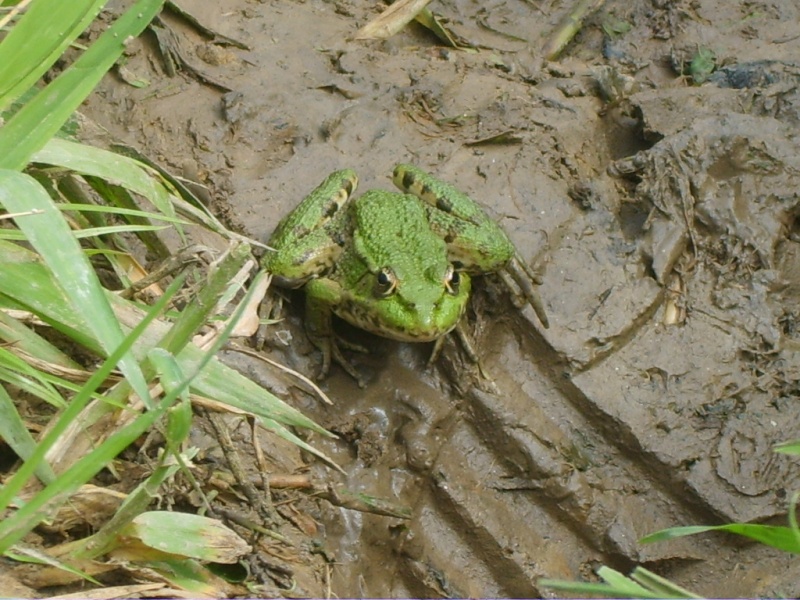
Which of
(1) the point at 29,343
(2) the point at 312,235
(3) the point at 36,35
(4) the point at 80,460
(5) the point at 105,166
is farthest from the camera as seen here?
(2) the point at 312,235

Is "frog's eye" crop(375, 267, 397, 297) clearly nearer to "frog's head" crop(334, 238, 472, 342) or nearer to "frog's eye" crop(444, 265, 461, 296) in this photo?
"frog's head" crop(334, 238, 472, 342)

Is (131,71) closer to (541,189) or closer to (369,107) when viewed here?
(369,107)

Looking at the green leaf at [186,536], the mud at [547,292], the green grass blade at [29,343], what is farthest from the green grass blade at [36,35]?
the mud at [547,292]

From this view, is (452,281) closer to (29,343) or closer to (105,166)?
(105,166)

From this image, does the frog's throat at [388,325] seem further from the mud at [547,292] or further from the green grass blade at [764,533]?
the green grass blade at [764,533]

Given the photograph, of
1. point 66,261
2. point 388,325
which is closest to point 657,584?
point 66,261

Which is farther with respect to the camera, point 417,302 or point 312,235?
point 312,235

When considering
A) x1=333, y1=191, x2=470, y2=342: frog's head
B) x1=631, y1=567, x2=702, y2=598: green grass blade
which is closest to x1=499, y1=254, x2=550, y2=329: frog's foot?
x1=333, y1=191, x2=470, y2=342: frog's head
